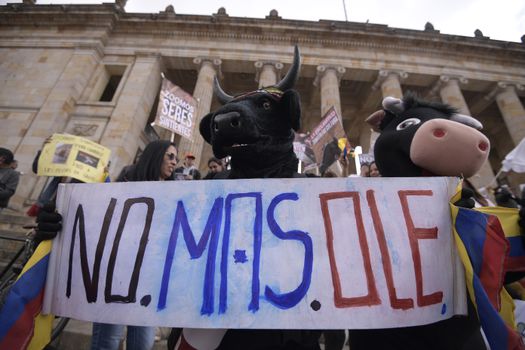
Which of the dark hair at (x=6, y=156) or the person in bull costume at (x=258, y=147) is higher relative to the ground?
the dark hair at (x=6, y=156)

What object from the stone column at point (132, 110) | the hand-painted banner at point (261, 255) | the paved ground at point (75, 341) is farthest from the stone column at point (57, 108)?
the hand-painted banner at point (261, 255)

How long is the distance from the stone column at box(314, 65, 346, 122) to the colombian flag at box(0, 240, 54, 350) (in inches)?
495

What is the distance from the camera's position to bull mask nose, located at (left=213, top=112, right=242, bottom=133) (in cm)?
139

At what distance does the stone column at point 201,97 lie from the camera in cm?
1089

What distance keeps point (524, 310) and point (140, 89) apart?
46.9 ft

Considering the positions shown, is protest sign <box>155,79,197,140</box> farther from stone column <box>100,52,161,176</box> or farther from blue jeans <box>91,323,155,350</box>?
blue jeans <box>91,323,155,350</box>

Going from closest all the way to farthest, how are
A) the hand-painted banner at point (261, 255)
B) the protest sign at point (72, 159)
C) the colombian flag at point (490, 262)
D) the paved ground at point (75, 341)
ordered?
the colombian flag at point (490, 262) → the hand-painted banner at point (261, 255) → the paved ground at point (75, 341) → the protest sign at point (72, 159)

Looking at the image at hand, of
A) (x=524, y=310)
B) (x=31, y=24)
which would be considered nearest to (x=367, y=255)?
(x=524, y=310)

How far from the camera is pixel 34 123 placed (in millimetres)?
10852

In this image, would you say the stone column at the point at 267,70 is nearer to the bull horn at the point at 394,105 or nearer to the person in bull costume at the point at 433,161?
the bull horn at the point at 394,105

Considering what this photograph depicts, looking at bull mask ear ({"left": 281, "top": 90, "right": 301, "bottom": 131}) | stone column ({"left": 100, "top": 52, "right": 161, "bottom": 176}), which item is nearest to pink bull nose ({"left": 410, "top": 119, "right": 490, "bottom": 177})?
bull mask ear ({"left": 281, "top": 90, "right": 301, "bottom": 131})

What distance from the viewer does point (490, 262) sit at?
0.92 m

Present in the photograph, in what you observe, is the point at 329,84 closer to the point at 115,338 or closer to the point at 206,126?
the point at 206,126

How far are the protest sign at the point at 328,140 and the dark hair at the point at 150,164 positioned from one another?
224 inches
